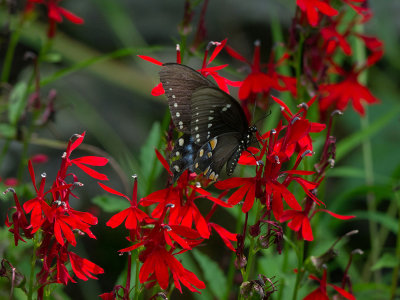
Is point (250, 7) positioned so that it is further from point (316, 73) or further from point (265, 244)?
point (265, 244)

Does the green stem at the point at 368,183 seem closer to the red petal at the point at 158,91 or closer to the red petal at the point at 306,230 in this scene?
the red petal at the point at 306,230

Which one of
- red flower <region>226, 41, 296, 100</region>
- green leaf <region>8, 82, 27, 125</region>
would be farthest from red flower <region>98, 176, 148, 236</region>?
green leaf <region>8, 82, 27, 125</region>

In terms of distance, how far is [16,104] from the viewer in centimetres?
154

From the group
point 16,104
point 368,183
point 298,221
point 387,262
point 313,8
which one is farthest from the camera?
point 368,183

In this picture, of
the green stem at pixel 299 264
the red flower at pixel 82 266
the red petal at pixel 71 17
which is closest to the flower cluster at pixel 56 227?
the red flower at pixel 82 266

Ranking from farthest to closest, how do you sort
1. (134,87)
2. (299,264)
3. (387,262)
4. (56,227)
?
(134,87)
(387,262)
(299,264)
(56,227)

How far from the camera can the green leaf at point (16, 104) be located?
1.49 metres

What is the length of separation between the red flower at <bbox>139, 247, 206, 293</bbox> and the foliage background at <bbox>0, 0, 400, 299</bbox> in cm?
113

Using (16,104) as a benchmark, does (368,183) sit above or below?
below

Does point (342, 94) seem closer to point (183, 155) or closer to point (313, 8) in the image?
point (313, 8)

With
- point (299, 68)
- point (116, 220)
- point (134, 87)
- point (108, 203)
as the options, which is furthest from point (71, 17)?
point (134, 87)

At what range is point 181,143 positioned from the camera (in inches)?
36.4

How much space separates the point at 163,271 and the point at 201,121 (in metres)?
0.26

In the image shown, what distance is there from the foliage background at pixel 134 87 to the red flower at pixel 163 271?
1134mm
